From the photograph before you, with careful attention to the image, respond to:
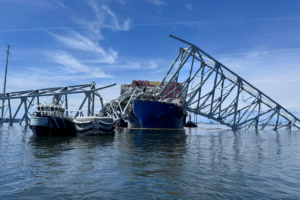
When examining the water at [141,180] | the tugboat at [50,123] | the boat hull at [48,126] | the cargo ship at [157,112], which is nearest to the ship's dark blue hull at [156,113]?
the cargo ship at [157,112]

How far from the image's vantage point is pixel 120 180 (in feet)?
34.4

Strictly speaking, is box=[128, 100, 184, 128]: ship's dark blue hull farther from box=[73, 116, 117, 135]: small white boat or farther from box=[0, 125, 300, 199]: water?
box=[0, 125, 300, 199]: water

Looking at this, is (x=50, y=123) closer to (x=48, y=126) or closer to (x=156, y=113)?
(x=48, y=126)

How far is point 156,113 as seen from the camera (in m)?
63.4

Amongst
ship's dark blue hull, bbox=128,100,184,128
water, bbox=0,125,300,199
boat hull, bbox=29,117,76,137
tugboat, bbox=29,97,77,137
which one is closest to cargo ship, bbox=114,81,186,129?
ship's dark blue hull, bbox=128,100,184,128

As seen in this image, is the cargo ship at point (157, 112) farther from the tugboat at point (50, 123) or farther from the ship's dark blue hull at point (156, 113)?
the tugboat at point (50, 123)

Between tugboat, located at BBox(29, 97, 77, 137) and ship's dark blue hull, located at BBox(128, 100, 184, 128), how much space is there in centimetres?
2501

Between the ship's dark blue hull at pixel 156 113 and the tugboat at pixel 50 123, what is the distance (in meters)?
25.0

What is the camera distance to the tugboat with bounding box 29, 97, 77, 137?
33.5 meters

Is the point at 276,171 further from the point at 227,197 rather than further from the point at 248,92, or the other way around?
the point at 248,92

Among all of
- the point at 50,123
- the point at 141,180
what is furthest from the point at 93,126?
the point at 141,180

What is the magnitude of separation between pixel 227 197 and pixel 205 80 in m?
61.1

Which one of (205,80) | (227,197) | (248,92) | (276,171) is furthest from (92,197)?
(248,92)

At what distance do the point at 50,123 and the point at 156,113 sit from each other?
112 ft
